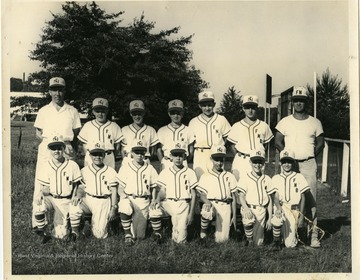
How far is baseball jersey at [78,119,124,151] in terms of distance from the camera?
3.95 m

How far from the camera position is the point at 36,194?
3.96 meters

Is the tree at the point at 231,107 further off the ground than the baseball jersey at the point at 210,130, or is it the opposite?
the tree at the point at 231,107

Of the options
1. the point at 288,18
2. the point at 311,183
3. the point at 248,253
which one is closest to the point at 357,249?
the point at 311,183

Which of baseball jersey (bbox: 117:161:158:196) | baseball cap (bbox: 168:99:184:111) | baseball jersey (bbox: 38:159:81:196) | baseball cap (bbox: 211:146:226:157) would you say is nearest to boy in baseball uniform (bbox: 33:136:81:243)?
baseball jersey (bbox: 38:159:81:196)

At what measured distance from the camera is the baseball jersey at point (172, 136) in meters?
3.96

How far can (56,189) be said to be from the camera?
3.91m

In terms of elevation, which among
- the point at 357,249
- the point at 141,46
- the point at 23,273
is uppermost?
the point at 141,46

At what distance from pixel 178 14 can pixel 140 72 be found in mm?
624

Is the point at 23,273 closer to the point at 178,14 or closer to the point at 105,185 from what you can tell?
the point at 105,185

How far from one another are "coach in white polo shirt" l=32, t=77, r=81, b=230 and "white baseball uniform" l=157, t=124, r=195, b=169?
75 cm

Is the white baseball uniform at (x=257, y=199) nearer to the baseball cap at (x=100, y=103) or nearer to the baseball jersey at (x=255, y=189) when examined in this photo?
the baseball jersey at (x=255, y=189)

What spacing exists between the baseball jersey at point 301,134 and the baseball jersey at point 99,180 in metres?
1.56

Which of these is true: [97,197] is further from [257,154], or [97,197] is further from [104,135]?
[257,154]

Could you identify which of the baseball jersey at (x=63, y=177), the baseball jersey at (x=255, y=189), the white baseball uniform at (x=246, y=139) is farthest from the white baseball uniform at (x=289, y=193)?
the baseball jersey at (x=63, y=177)
